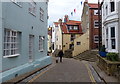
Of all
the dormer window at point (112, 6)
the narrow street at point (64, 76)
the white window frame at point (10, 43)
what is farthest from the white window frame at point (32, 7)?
the dormer window at point (112, 6)

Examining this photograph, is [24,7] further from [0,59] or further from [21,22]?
[0,59]

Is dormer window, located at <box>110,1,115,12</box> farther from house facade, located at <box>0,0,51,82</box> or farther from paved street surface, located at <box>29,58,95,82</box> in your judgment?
house facade, located at <box>0,0,51,82</box>

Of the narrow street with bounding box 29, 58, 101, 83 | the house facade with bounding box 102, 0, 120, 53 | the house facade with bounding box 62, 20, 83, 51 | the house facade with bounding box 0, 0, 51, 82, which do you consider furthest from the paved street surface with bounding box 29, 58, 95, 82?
the house facade with bounding box 62, 20, 83, 51

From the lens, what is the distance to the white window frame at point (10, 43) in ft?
28.2

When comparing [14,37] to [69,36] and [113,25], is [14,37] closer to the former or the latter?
[113,25]

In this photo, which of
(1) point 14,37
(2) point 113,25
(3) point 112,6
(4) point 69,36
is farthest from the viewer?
(4) point 69,36

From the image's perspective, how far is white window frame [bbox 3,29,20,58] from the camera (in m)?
8.59

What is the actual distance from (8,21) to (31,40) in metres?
4.98

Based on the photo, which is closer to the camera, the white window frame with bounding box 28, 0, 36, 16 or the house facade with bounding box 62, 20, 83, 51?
the white window frame with bounding box 28, 0, 36, 16

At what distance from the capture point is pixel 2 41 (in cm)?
799

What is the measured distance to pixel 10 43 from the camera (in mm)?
9023

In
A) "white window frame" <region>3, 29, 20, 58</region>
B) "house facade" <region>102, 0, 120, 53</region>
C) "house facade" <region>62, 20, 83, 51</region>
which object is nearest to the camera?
"white window frame" <region>3, 29, 20, 58</region>

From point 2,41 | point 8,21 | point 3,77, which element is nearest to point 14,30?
point 8,21

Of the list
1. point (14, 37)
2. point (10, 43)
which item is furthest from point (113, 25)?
point (10, 43)
